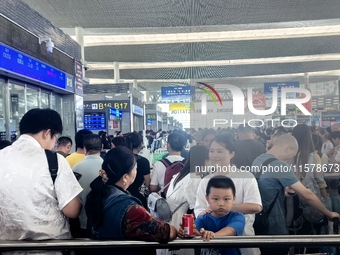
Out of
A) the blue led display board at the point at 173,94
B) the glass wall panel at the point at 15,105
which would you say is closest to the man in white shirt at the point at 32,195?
the glass wall panel at the point at 15,105

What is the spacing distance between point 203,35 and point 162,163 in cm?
1079

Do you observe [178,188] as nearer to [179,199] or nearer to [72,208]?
[179,199]

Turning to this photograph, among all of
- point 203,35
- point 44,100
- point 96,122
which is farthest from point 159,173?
point 203,35

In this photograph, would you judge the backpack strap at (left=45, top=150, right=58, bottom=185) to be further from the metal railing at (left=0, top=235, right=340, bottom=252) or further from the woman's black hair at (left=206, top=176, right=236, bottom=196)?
the woman's black hair at (left=206, top=176, right=236, bottom=196)

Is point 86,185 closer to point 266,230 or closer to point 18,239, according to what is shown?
point 18,239

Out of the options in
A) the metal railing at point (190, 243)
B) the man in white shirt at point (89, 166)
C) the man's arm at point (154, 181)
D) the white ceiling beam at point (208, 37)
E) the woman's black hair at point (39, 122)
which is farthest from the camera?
the white ceiling beam at point (208, 37)

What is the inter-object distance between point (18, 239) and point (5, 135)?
11.3 feet

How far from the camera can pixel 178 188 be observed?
2.65 metres

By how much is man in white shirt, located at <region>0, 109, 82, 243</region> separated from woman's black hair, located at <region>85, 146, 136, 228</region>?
0.12 metres

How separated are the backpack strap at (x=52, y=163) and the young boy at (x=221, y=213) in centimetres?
91

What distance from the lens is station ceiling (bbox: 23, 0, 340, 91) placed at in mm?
8688

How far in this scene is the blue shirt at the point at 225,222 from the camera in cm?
203

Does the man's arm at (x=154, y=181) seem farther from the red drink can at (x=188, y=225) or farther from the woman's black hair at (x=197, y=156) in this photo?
the red drink can at (x=188, y=225)

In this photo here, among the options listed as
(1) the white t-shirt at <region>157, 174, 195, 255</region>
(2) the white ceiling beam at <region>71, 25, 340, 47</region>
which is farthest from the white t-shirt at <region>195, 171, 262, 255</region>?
(2) the white ceiling beam at <region>71, 25, 340, 47</region>
